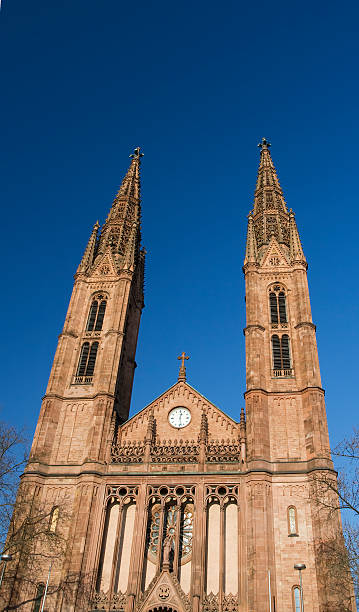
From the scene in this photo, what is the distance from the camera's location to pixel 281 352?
37.3m

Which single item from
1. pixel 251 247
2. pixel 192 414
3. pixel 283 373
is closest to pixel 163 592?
pixel 192 414

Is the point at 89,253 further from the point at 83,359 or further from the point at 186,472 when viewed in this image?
the point at 186,472

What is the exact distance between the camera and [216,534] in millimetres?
31031

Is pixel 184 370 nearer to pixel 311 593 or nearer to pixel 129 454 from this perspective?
pixel 129 454

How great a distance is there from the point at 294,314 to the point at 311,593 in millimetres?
17191

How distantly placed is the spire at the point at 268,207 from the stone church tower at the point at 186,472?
366cm

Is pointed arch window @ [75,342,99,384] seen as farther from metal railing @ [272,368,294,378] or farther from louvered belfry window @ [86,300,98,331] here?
metal railing @ [272,368,294,378]

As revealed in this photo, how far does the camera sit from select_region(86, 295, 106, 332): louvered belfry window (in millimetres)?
41219

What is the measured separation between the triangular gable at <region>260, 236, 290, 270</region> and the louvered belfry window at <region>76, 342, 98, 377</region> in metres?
13.5

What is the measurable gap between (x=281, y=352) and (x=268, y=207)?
16710mm

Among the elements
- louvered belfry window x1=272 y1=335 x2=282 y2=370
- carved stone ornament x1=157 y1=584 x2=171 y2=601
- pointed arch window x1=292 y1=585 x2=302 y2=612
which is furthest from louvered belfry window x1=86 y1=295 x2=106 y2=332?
pointed arch window x1=292 y1=585 x2=302 y2=612

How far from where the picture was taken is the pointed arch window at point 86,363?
127 ft

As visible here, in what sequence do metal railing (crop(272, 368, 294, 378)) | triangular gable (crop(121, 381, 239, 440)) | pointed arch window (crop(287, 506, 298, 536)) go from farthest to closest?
metal railing (crop(272, 368, 294, 378)) < triangular gable (crop(121, 381, 239, 440)) < pointed arch window (crop(287, 506, 298, 536))

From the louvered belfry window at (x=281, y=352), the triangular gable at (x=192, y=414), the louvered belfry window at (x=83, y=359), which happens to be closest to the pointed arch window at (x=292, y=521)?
the triangular gable at (x=192, y=414)
